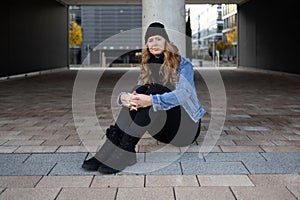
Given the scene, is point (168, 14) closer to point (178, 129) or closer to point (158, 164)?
point (178, 129)

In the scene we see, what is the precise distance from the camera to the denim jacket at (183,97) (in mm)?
3584

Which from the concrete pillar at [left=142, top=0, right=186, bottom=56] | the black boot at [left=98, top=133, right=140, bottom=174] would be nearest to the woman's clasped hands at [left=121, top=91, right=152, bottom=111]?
the black boot at [left=98, top=133, right=140, bottom=174]

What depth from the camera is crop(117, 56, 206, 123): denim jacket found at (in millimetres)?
3584

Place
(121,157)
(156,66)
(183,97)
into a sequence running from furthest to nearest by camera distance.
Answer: (156,66) → (183,97) → (121,157)

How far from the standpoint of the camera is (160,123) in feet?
A: 12.5

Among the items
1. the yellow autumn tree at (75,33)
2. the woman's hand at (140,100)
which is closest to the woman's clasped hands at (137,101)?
the woman's hand at (140,100)

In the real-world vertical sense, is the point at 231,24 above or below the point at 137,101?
above

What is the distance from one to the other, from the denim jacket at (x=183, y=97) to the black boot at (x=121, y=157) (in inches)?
14.1

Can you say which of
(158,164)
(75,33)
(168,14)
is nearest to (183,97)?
(158,164)

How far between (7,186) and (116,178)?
805mm

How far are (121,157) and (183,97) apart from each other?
81 cm

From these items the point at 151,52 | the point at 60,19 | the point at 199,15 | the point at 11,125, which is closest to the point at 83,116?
the point at 11,125

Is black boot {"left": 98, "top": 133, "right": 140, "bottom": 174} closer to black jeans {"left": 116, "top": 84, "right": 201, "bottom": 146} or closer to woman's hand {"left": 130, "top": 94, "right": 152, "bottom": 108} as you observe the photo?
black jeans {"left": 116, "top": 84, "right": 201, "bottom": 146}

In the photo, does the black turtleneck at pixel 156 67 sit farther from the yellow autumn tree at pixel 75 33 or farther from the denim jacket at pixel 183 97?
the yellow autumn tree at pixel 75 33
